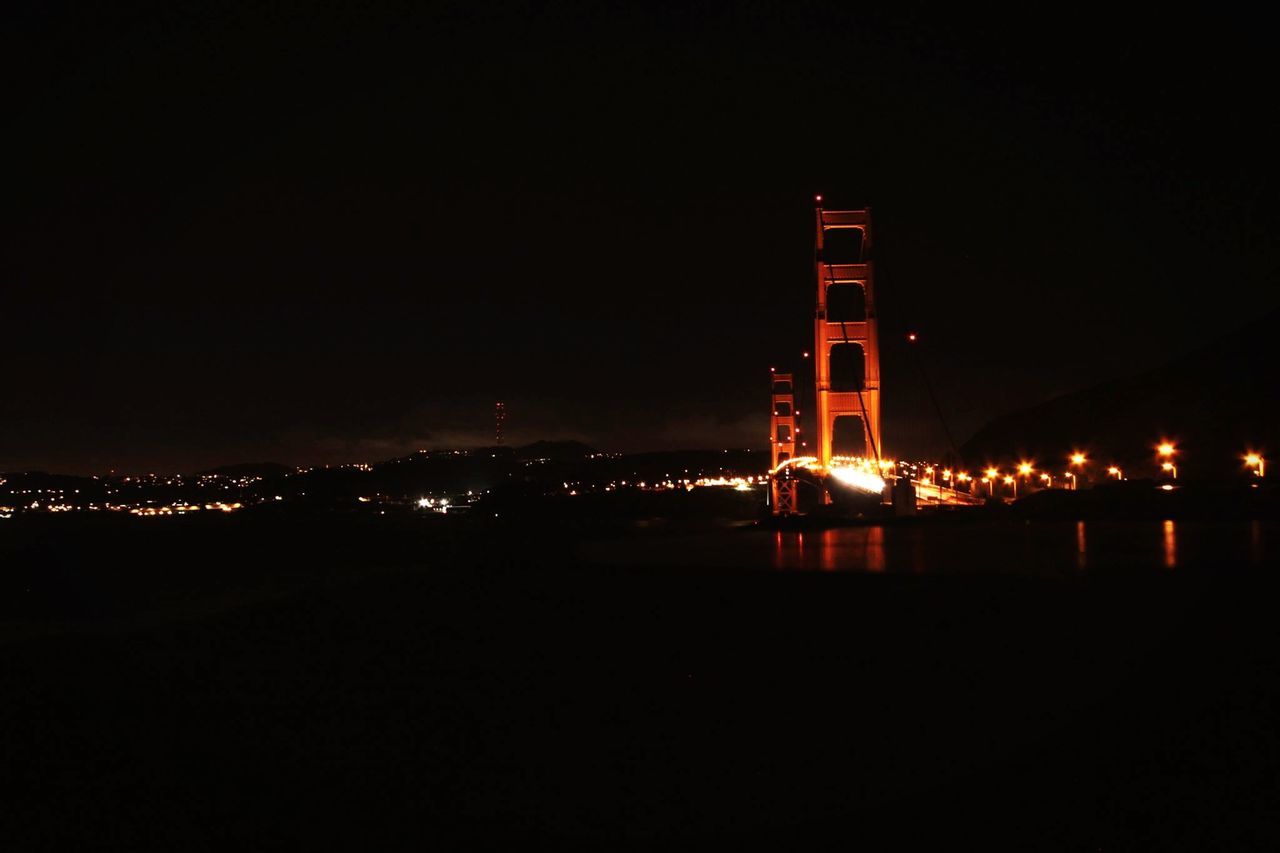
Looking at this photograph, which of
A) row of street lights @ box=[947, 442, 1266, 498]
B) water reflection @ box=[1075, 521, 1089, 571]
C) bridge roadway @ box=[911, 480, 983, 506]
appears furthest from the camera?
row of street lights @ box=[947, 442, 1266, 498]

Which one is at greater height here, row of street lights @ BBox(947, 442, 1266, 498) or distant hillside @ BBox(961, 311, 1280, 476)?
distant hillside @ BBox(961, 311, 1280, 476)

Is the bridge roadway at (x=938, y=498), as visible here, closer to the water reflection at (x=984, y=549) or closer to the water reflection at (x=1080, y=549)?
the water reflection at (x=984, y=549)

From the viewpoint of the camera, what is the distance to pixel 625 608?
10.6 metres

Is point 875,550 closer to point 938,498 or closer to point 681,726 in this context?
point 681,726

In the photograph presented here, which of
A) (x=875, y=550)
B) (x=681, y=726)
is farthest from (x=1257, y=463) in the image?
(x=681, y=726)

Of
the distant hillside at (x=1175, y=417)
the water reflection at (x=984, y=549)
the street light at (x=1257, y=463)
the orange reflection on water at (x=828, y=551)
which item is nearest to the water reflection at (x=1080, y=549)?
the water reflection at (x=984, y=549)

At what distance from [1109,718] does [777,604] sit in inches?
218

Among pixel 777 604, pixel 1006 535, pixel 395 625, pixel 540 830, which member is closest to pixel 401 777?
pixel 540 830

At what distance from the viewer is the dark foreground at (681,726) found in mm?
4129

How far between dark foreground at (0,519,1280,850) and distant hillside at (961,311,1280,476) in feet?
168

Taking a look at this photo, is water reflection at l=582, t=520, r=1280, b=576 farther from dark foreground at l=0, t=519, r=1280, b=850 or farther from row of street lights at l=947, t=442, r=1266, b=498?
row of street lights at l=947, t=442, r=1266, b=498

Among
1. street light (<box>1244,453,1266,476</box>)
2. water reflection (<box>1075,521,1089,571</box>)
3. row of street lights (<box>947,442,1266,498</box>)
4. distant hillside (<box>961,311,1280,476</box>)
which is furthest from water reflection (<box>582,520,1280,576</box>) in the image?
distant hillside (<box>961,311,1280,476</box>)

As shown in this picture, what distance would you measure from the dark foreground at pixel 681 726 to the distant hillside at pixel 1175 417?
5133cm

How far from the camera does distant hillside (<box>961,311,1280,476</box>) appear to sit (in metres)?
62.6
